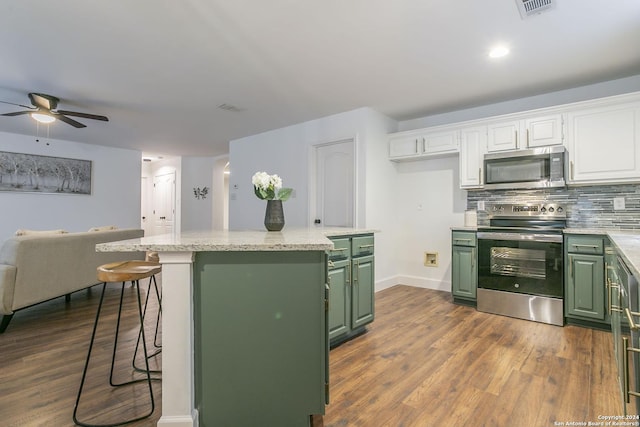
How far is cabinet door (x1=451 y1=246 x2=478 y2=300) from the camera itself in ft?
11.9

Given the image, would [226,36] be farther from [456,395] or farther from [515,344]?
[515,344]

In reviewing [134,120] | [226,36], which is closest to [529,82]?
[226,36]

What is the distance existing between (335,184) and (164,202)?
580 cm

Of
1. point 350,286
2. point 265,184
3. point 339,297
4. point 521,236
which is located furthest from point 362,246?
→ point 521,236

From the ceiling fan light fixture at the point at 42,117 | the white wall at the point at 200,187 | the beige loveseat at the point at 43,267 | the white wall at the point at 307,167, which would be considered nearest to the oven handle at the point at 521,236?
the white wall at the point at 307,167

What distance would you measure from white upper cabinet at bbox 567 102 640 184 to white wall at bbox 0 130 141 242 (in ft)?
25.8

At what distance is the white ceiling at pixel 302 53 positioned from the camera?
2.24 metres

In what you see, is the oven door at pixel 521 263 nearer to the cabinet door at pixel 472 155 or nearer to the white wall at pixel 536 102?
the cabinet door at pixel 472 155

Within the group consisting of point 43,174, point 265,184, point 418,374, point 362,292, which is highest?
point 43,174

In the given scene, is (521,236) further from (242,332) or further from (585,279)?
(242,332)

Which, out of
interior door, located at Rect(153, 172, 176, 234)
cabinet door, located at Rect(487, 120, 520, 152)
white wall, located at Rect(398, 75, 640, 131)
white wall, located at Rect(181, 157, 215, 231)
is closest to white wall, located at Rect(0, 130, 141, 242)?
interior door, located at Rect(153, 172, 176, 234)

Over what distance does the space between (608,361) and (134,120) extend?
6.01 metres

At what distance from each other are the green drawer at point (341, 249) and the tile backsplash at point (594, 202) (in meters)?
2.38

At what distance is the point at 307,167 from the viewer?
16.0ft
